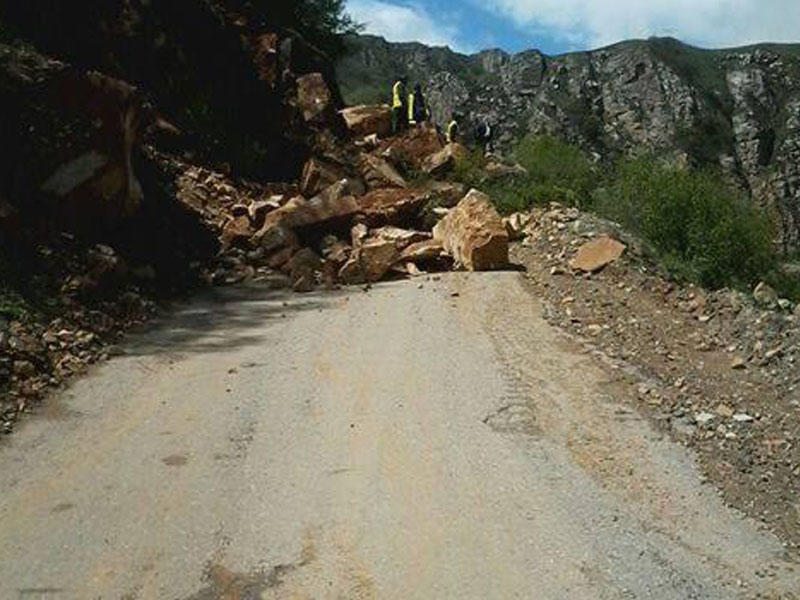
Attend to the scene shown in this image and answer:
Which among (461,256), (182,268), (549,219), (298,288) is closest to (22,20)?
(182,268)

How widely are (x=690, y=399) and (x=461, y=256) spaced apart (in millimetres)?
6170

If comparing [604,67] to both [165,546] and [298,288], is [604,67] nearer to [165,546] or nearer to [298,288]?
[298,288]

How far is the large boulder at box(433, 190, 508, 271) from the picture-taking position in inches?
502

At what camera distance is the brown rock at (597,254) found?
11565 millimetres

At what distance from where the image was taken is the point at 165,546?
5066mm

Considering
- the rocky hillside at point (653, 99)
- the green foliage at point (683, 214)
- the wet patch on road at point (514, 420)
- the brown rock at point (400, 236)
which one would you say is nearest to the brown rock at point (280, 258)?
the brown rock at point (400, 236)

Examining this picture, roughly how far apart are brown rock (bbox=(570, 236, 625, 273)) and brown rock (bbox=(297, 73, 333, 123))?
32.9 feet

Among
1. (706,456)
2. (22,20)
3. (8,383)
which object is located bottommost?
(706,456)

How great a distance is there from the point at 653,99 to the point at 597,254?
51308 millimetres

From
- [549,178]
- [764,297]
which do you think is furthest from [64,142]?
[549,178]

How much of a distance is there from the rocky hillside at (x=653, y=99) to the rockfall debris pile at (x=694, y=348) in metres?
40.2

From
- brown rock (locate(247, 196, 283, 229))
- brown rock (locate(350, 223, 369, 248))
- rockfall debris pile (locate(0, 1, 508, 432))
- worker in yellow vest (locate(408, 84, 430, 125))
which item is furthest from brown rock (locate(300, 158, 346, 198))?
worker in yellow vest (locate(408, 84, 430, 125))

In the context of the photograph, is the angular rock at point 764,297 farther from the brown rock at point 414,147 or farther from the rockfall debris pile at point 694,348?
the brown rock at point 414,147

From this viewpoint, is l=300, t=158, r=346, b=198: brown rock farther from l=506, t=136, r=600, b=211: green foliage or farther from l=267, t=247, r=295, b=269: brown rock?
l=506, t=136, r=600, b=211: green foliage
